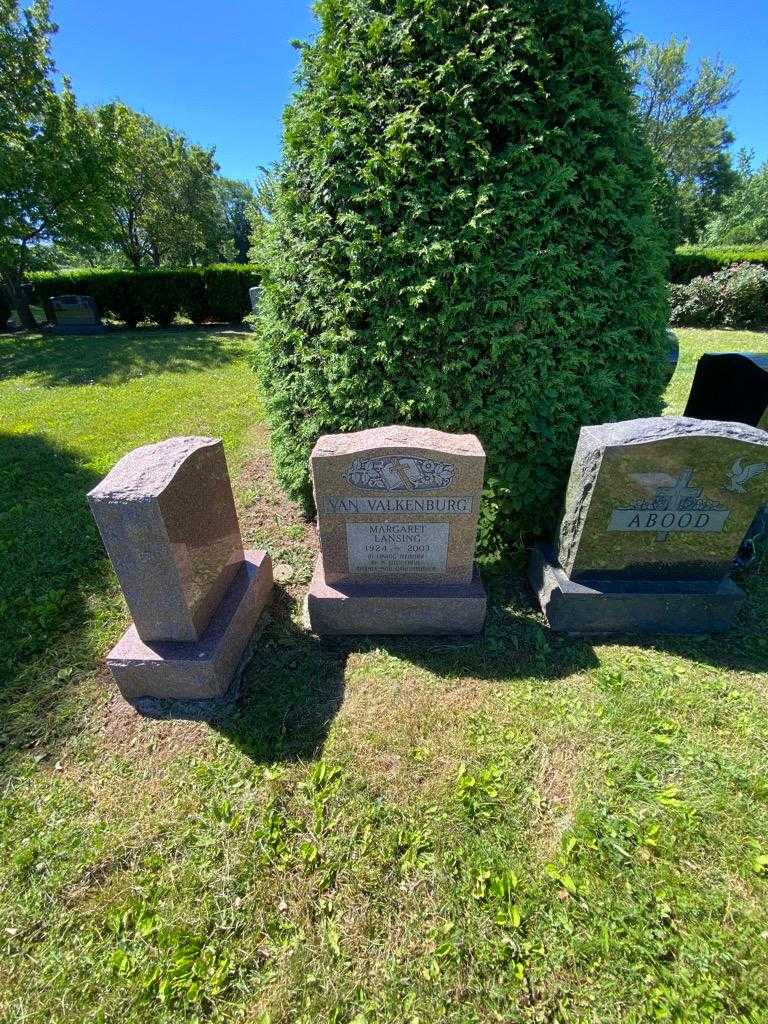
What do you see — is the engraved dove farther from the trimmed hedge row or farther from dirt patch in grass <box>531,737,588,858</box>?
the trimmed hedge row

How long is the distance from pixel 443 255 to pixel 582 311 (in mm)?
1052

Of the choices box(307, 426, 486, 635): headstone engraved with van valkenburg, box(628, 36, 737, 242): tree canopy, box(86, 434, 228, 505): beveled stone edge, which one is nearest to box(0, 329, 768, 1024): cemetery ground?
box(307, 426, 486, 635): headstone engraved with van valkenburg

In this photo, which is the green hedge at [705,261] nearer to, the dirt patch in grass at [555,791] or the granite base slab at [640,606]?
the granite base slab at [640,606]

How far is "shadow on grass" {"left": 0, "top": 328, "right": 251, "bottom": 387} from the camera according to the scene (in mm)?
10773

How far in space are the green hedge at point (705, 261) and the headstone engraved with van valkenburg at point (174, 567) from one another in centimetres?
2072

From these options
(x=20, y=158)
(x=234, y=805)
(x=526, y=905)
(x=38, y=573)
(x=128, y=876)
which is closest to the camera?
(x=526, y=905)

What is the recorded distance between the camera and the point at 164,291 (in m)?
17.8

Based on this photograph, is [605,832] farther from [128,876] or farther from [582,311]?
[582,311]

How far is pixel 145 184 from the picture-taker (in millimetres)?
25469

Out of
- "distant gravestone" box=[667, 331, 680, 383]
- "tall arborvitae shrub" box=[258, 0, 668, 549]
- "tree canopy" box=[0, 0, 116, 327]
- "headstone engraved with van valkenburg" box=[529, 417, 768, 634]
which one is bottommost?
"headstone engraved with van valkenburg" box=[529, 417, 768, 634]

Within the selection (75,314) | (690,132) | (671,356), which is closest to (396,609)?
(671,356)

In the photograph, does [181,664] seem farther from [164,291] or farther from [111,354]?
[164,291]

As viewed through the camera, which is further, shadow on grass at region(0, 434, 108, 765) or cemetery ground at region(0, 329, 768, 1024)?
shadow on grass at region(0, 434, 108, 765)

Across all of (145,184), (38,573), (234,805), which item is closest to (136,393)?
(38,573)
